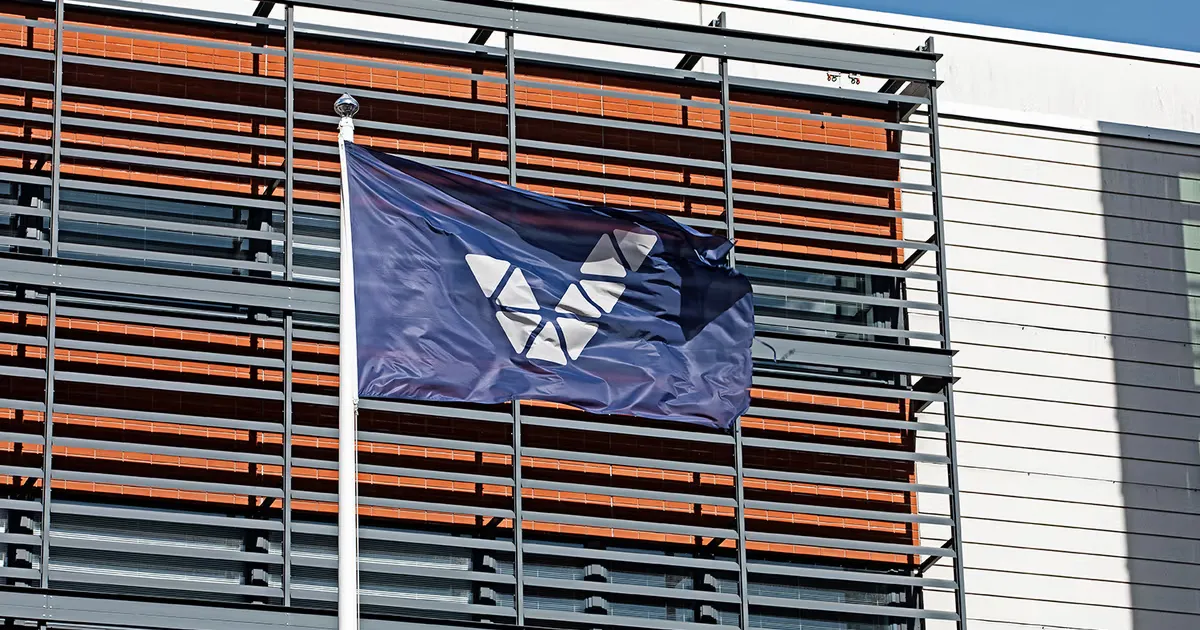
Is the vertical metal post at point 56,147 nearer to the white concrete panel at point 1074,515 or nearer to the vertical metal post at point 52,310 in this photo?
the vertical metal post at point 52,310

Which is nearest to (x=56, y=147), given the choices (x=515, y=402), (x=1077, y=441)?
(x=515, y=402)

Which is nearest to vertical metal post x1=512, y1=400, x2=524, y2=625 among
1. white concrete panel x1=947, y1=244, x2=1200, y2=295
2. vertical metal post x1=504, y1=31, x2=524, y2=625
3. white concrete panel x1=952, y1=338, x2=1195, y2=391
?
vertical metal post x1=504, y1=31, x2=524, y2=625

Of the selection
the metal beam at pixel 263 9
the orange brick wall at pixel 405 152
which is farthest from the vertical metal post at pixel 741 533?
the metal beam at pixel 263 9

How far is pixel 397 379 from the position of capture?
508 inches

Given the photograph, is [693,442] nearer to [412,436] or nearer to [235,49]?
[412,436]

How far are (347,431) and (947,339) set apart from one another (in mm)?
8308

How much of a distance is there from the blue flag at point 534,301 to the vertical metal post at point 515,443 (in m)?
2.67

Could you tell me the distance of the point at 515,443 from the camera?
1747cm

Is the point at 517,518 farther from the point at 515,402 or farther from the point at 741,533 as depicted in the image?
the point at 741,533

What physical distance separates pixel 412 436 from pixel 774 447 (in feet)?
10.4

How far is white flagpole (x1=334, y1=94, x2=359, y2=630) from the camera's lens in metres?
11.9

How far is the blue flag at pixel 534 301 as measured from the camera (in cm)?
1313

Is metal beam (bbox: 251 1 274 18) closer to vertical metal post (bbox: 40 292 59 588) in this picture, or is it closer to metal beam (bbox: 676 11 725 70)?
vertical metal post (bbox: 40 292 59 588)

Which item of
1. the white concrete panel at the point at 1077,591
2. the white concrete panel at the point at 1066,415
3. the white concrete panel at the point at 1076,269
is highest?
the white concrete panel at the point at 1076,269
